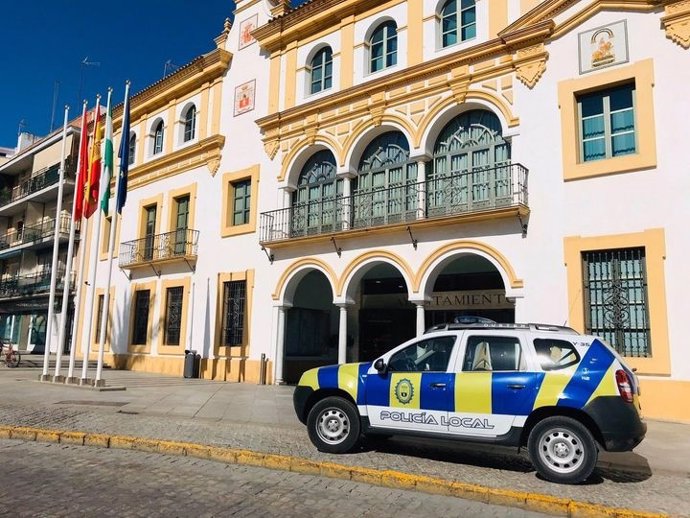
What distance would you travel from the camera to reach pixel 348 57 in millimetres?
17719

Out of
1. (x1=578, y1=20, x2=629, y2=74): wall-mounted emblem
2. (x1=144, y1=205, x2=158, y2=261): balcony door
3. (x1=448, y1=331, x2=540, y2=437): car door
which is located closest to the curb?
(x1=448, y1=331, x2=540, y2=437): car door

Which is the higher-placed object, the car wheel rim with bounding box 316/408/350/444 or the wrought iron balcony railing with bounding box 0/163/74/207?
the wrought iron balcony railing with bounding box 0/163/74/207

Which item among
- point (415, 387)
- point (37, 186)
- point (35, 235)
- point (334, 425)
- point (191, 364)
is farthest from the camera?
point (35, 235)

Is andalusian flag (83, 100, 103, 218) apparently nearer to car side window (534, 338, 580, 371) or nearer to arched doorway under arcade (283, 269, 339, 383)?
arched doorway under arcade (283, 269, 339, 383)

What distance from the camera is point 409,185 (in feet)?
50.6

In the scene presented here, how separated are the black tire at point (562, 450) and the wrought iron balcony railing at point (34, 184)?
29.8 m

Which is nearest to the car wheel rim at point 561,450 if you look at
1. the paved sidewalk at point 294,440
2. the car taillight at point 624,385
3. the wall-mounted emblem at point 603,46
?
the paved sidewalk at point 294,440

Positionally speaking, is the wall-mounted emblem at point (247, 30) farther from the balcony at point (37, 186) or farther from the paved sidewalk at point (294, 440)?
the balcony at point (37, 186)

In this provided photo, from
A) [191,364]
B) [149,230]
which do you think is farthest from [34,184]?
[191,364]

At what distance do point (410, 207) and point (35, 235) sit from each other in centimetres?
2752

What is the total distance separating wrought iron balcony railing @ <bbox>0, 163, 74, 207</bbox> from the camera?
104ft

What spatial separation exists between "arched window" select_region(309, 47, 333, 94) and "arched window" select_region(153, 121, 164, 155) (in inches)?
348

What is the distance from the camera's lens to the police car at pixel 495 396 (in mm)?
6504

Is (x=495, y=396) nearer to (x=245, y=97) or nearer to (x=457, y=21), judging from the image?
(x=457, y=21)
